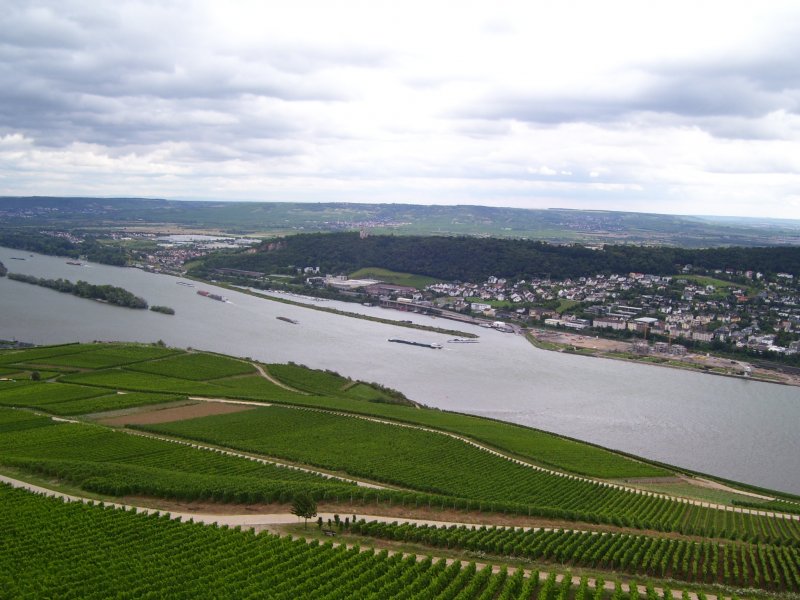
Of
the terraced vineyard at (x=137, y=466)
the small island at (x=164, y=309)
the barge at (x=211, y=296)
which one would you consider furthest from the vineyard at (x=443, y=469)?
the barge at (x=211, y=296)

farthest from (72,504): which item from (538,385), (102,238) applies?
(102,238)

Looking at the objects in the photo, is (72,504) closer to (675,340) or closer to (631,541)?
(631,541)

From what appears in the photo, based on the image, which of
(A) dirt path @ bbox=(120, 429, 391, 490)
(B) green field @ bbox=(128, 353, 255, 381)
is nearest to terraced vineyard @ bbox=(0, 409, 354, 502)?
(A) dirt path @ bbox=(120, 429, 391, 490)

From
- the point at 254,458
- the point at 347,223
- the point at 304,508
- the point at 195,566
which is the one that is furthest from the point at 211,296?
the point at 347,223

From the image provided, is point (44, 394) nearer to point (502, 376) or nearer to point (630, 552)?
point (502, 376)

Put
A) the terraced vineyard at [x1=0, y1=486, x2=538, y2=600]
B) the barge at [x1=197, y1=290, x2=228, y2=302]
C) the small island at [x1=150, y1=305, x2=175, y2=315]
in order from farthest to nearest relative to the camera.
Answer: the barge at [x1=197, y1=290, x2=228, y2=302] → the small island at [x1=150, y1=305, x2=175, y2=315] → the terraced vineyard at [x1=0, y1=486, x2=538, y2=600]

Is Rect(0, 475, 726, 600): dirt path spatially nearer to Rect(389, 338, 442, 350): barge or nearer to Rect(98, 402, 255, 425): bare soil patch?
Rect(98, 402, 255, 425): bare soil patch
